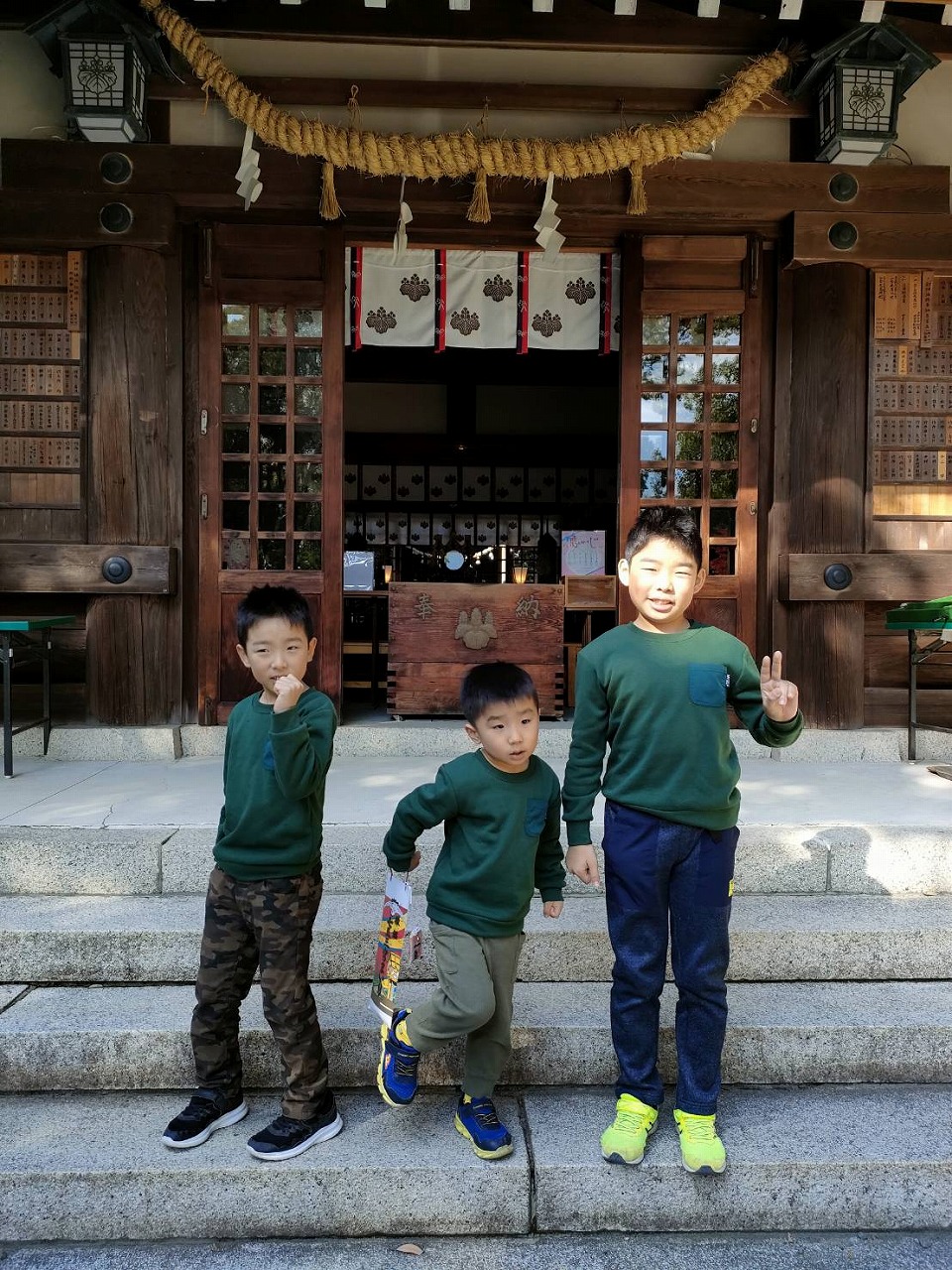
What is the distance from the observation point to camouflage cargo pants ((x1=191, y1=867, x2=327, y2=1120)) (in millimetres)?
2396

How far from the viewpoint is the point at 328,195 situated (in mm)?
5355

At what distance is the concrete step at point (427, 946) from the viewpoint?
3078 millimetres

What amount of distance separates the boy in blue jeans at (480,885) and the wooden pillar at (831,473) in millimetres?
3698

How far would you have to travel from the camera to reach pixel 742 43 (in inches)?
215

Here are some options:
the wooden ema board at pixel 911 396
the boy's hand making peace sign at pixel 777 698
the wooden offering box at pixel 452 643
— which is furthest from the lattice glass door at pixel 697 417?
the boy's hand making peace sign at pixel 777 698

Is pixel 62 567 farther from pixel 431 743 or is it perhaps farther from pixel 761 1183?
pixel 761 1183

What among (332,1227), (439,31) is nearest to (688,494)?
(439,31)

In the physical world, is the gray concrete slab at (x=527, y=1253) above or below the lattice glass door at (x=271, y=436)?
below

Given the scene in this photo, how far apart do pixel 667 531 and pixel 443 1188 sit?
175 cm

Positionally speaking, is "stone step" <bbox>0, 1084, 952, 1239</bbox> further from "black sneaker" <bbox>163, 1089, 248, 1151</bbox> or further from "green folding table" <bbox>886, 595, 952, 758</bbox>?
"green folding table" <bbox>886, 595, 952, 758</bbox>

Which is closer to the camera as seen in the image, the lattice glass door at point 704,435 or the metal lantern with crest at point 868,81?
the metal lantern with crest at point 868,81

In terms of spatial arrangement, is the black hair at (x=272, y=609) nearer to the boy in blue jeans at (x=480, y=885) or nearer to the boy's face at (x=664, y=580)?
the boy in blue jeans at (x=480, y=885)

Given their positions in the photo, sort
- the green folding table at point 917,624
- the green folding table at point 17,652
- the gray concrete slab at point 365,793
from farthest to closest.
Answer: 1. the green folding table at point 917,624
2. the green folding table at point 17,652
3. the gray concrete slab at point 365,793

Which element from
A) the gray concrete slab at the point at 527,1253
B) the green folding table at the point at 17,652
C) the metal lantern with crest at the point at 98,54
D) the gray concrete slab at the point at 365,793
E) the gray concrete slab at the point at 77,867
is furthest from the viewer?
the metal lantern with crest at the point at 98,54
